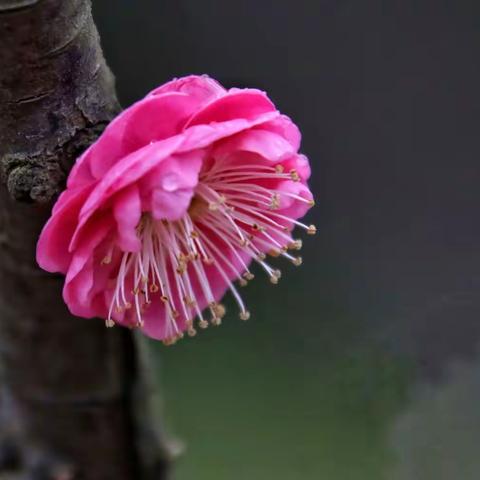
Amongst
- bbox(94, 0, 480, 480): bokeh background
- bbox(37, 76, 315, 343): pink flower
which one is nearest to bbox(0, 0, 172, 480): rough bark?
bbox(37, 76, 315, 343): pink flower

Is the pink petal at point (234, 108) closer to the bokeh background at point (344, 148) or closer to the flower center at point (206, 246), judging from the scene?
the flower center at point (206, 246)

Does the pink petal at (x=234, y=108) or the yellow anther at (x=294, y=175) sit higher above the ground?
the pink petal at (x=234, y=108)

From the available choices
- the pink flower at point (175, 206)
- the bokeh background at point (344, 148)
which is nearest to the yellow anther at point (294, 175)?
the pink flower at point (175, 206)

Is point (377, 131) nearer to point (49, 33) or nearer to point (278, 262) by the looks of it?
point (278, 262)

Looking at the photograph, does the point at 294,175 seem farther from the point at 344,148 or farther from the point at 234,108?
the point at 344,148

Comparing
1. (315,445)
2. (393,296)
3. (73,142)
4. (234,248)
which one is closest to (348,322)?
(393,296)

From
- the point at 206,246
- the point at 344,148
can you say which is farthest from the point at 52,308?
the point at 344,148
